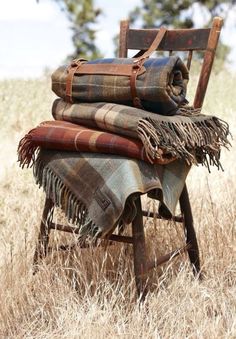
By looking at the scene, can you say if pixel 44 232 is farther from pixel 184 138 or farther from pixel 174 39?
pixel 174 39

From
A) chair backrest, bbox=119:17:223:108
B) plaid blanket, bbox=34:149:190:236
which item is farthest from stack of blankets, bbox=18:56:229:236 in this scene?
chair backrest, bbox=119:17:223:108

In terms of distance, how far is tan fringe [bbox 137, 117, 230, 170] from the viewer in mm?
2127

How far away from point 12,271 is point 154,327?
58cm

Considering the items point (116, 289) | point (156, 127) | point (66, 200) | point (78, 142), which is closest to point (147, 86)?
point (156, 127)

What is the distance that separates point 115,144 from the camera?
2.16 meters

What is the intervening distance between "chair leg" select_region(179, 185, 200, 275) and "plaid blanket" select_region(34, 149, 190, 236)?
0.23 meters

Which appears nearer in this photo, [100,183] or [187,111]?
[100,183]

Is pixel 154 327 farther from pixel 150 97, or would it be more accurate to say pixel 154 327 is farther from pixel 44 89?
pixel 44 89

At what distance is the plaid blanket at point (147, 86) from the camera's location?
2.21m

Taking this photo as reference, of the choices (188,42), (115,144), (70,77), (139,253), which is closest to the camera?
(115,144)

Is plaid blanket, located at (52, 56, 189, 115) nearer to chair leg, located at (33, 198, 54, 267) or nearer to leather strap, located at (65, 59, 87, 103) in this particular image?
leather strap, located at (65, 59, 87, 103)

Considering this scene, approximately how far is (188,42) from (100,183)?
74 centimetres

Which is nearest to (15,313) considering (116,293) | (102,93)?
(116,293)

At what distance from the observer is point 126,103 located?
2.33 meters
